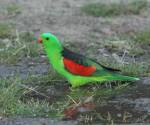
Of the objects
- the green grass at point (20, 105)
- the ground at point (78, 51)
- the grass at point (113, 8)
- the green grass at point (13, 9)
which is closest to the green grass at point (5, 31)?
the ground at point (78, 51)

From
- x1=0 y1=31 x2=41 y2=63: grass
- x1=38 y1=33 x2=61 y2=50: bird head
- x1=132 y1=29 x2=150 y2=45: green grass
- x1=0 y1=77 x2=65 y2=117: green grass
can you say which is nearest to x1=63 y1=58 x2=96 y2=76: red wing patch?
x1=38 y1=33 x2=61 y2=50: bird head

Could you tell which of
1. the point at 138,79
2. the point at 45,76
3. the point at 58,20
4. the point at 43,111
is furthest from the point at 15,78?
the point at 58,20

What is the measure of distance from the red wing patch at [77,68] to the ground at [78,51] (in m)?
0.18

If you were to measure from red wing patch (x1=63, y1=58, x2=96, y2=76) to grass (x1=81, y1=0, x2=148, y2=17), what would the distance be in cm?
282

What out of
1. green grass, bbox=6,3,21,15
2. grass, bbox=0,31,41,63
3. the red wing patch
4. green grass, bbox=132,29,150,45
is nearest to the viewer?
the red wing patch

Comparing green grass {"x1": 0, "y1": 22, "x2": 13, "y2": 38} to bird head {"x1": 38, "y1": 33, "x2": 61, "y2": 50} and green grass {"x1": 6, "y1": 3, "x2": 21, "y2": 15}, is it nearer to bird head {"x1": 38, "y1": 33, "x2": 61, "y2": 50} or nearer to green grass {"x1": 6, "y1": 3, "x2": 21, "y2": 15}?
green grass {"x1": 6, "y1": 3, "x2": 21, "y2": 15}

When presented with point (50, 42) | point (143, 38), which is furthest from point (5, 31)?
point (50, 42)

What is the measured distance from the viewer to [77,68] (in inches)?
235

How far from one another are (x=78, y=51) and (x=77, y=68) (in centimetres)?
153

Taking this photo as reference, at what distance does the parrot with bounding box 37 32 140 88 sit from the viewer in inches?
235

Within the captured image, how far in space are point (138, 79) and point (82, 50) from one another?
149cm

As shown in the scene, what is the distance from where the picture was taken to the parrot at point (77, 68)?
5.98 meters

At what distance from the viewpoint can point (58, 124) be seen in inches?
203

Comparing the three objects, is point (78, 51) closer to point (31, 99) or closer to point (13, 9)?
point (13, 9)
